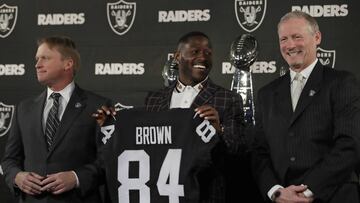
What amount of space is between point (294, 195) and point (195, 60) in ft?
2.07

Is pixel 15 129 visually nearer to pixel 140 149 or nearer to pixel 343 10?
pixel 140 149

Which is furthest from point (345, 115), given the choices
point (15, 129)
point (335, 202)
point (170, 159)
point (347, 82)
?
point (15, 129)

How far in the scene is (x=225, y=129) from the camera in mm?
2256

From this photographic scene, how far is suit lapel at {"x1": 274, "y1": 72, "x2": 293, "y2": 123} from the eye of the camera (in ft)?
7.44

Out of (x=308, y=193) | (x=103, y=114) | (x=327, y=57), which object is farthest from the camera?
(x=327, y=57)

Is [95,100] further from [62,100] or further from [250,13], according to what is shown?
[250,13]

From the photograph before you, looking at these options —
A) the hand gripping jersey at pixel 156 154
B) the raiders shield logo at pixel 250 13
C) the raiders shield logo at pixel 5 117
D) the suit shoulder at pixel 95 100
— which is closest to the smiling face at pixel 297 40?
the hand gripping jersey at pixel 156 154

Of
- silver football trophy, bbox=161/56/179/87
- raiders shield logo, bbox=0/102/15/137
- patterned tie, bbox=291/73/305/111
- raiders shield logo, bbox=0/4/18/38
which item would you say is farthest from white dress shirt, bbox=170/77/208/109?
raiders shield logo, bbox=0/4/18/38

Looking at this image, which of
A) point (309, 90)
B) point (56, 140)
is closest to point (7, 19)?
point (56, 140)

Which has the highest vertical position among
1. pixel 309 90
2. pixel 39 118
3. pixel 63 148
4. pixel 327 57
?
pixel 327 57

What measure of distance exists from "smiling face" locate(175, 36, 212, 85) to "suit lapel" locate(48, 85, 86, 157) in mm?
444

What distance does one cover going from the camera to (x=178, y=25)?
3744 millimetres

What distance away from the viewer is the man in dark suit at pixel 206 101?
7.48 ft

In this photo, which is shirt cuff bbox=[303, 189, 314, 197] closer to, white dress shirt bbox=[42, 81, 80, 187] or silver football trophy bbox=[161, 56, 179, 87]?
white dress shirt bbox=[42, 81, 80, 187]
